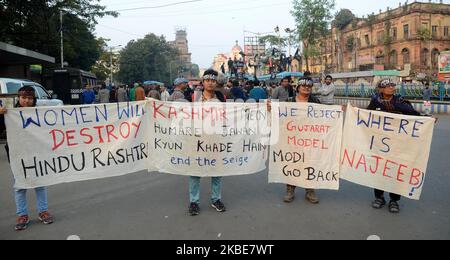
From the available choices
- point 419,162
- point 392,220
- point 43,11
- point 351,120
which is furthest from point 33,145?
point 43,11

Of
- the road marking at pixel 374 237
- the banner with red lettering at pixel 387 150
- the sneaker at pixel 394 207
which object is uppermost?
the banner with red lettering at pixel 387 150

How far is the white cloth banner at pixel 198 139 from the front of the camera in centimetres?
463

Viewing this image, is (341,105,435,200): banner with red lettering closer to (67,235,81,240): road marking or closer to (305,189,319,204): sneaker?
(305,189,319,204): sneaker

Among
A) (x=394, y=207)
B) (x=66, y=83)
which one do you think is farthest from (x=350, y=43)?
(x=394, y=207)

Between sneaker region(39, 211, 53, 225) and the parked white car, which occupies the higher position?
the parked white car

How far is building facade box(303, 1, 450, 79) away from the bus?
1410 inches

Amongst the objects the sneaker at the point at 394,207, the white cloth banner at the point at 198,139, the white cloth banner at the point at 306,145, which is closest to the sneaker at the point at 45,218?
the white cloth banner at the point at 198,139

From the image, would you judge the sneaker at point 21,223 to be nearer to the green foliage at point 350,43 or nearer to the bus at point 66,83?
the bus at point 66,83

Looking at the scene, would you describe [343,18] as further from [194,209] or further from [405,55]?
[194,209]

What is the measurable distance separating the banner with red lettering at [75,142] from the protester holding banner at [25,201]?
0.11 meters

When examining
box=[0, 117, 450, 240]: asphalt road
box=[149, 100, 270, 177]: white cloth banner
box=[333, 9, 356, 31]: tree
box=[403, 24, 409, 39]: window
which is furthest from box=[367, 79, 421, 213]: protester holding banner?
box=[333, 9, 356, 31]: tree

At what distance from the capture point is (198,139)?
4641 millimetres

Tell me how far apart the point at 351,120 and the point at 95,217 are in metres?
3.39

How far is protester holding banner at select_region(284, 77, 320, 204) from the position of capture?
484cm
